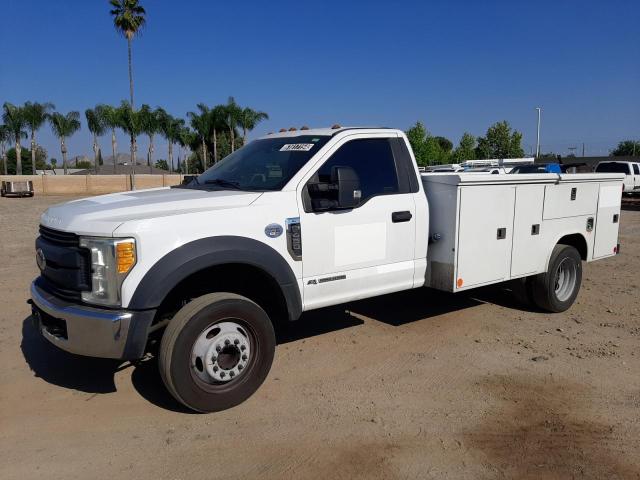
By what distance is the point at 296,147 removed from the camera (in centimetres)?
475

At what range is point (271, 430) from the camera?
3.68m

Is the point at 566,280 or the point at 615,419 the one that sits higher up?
the point at 566,280

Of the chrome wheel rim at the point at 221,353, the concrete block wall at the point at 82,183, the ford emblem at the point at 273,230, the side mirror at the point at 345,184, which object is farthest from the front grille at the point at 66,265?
the concrete block wall at the point at 82,183

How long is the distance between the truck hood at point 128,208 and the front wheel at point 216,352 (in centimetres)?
67

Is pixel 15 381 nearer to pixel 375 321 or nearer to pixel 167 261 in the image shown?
pixel 167 261

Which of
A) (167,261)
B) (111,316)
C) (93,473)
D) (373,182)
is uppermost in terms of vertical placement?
(373,182)

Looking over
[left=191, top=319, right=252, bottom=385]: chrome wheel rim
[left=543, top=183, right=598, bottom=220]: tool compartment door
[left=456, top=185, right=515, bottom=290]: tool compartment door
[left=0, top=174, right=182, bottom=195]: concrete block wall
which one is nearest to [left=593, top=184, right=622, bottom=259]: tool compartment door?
[left=543, top=183, right=598, bottom=220]: tool compartment door

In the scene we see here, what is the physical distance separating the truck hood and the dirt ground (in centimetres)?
138

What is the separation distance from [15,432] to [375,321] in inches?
143

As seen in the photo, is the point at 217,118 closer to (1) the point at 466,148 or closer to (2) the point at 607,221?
(1) the point at 466,148

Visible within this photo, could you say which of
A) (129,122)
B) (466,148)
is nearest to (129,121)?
(129,122)

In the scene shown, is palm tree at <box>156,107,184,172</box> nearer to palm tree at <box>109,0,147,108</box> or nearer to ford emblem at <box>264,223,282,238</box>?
palm tree at <box>109,0,147,108</box>

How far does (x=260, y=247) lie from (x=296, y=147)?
1210mm

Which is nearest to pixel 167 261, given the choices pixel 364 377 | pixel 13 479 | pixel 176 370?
pixel 176 370
